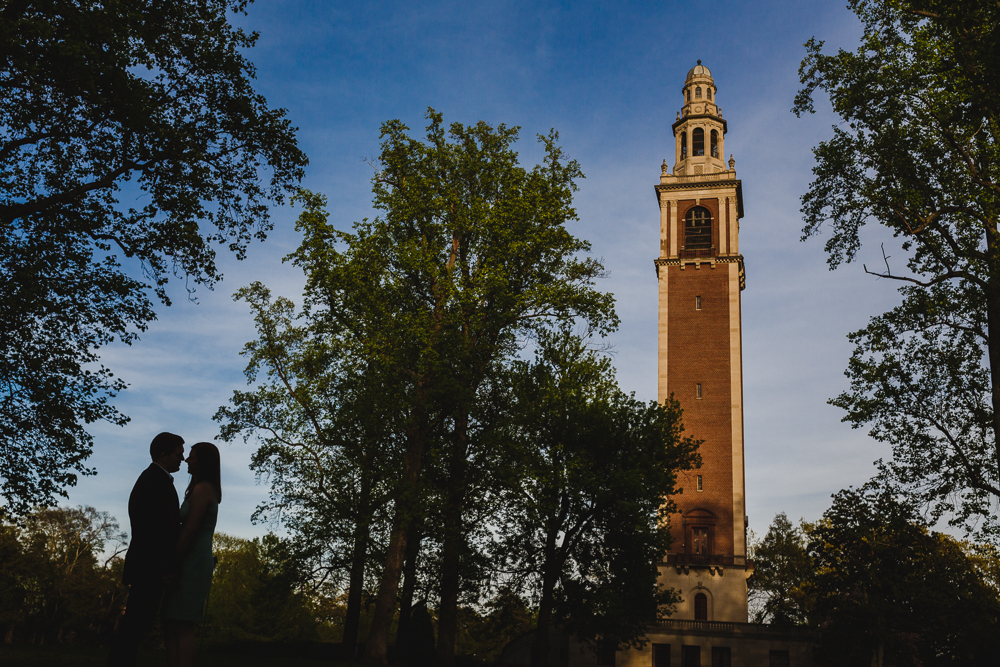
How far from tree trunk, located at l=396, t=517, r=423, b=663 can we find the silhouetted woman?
19.3m

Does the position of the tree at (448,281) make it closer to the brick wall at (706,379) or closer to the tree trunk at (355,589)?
the tree trunk at (355,589)

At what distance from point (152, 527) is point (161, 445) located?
76 cm

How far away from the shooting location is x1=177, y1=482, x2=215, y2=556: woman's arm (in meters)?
6.50

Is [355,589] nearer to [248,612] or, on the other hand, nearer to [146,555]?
[146,555]

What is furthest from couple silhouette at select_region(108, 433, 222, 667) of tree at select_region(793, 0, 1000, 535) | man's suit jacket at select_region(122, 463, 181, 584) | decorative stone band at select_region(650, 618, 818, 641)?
decorative stone band at select_region(650, 618, 818, 641)

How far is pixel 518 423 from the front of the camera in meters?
27.2

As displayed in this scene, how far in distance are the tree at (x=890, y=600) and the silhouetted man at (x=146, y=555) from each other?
3200 cm

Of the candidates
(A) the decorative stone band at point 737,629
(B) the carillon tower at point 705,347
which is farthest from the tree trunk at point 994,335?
(A) the decorative stone band at point 737,629

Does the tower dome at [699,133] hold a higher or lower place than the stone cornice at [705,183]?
higher

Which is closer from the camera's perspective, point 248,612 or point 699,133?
point 248,612

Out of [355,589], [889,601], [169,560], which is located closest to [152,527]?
[169,560]

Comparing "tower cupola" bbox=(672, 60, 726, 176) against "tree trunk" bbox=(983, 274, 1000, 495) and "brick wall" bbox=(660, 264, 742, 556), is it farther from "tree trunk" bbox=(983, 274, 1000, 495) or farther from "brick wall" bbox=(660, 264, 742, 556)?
"tree trunk" bbox=(983, 274, 1000, 495)

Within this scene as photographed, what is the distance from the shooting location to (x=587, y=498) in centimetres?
2991

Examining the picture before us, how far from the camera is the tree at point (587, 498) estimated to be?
28.0 m
